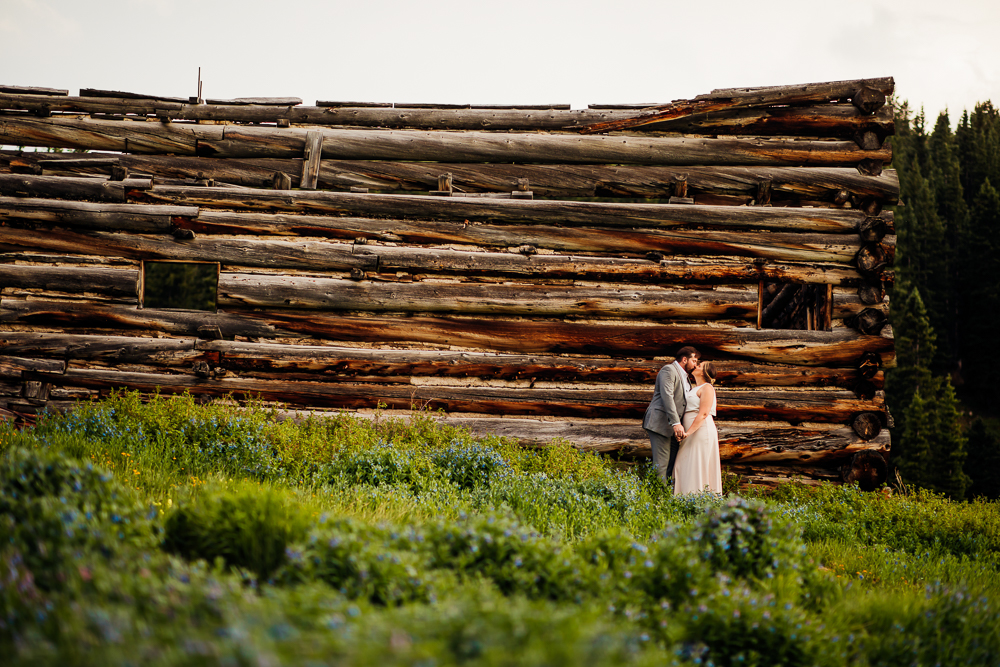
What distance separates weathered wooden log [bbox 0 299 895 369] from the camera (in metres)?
7.04

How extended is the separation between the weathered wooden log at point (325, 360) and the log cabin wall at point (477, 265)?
3cm

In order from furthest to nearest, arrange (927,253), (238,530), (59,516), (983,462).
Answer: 1. (927,253)
2. (983,462)
3. (238,530)
4. (59,516)

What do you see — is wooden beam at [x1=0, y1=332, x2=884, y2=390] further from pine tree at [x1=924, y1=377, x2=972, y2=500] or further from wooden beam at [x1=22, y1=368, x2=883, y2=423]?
pine tree at [x1=924, y1=377, x2=972, y2=500]

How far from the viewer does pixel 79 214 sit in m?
7.02

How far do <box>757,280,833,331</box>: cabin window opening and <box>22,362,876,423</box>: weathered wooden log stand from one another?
1080 mm

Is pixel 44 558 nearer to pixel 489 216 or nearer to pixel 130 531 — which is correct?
pixel 130 531

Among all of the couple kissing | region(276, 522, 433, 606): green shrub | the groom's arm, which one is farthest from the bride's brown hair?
region(276, 522, 433, 606): green shrub

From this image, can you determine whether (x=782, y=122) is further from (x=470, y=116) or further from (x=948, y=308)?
(x=948, y=308)

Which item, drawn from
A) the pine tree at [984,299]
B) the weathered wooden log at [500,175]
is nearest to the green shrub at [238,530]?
the weathered wooden log at [500,175]

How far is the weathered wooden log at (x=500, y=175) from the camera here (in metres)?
7.36

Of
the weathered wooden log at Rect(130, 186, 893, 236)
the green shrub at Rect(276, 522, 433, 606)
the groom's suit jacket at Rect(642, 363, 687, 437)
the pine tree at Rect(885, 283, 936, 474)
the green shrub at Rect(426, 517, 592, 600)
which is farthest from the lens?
the pine tree at Rect(885, 283, 936, 474)

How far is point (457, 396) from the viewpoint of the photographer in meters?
7.02

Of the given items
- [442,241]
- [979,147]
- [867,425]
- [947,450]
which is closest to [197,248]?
[442,241]

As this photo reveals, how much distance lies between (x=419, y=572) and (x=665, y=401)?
4.44 metres
